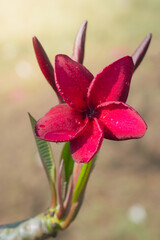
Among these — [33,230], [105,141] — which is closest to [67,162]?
[33,230]

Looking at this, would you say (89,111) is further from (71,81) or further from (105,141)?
(105,141)

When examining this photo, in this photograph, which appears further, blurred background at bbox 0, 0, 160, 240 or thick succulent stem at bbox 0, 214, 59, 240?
blurred background at bbox 0, 0, 160, 240

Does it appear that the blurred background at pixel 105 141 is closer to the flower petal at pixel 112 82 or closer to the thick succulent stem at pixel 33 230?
the thick succulent stem at pixel 33 230

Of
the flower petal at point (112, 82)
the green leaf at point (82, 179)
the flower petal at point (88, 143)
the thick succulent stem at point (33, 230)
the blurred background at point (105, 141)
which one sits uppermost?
the flower petal at point (112, 82)

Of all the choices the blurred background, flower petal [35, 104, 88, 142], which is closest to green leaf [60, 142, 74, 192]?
flower petal [35, 104, 88, 142]

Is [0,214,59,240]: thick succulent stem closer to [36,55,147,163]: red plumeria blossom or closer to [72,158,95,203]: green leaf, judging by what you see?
[72,158,95,203]: green leaf

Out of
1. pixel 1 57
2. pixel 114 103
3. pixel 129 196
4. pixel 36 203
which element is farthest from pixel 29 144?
pixel 114 103

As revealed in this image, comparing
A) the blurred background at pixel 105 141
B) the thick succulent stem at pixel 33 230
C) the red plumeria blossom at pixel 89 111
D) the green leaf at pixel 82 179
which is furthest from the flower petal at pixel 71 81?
the blurred background at pixel 105 141
